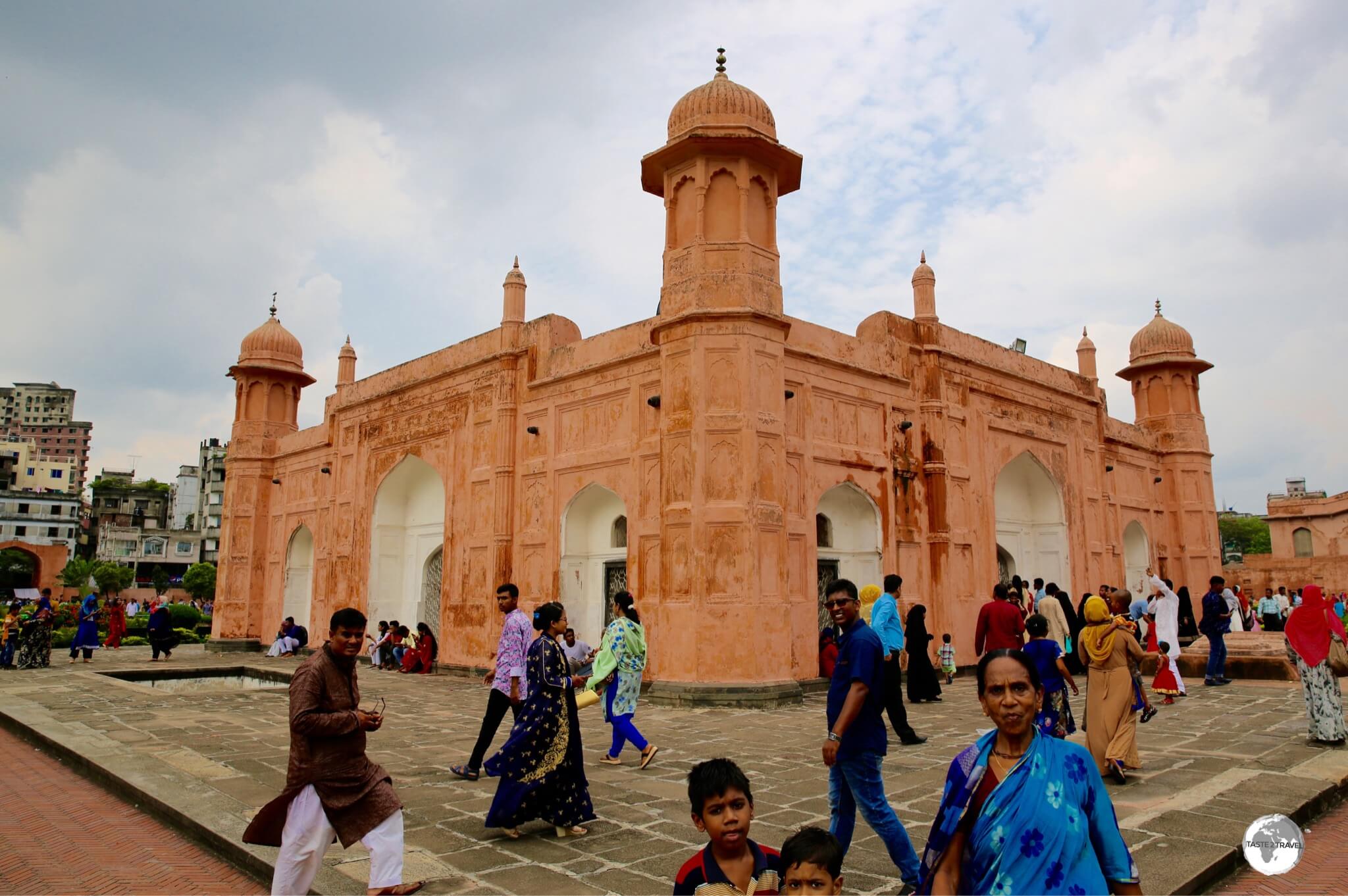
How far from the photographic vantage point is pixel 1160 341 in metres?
23.2

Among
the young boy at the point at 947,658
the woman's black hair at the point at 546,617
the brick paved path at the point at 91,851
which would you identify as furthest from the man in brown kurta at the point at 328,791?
the young boy at the point at 947,658

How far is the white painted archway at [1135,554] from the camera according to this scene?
22.3 metres

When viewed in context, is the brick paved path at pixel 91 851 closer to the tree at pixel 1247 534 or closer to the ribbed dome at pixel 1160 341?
the ribbed dome at pixel 1160 341

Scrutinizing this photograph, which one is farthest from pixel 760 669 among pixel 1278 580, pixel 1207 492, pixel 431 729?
pixel 1278 580

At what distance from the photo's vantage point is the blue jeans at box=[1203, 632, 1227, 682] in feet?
41.2

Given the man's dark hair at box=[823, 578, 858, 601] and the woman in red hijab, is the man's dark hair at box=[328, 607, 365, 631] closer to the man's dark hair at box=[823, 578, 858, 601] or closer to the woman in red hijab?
the man's dark hair at box=[823, 578, 858, 601]

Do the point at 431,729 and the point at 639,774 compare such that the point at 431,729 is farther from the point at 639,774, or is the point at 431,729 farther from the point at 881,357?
the point at 881,357

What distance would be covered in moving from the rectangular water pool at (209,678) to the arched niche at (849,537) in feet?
31.0

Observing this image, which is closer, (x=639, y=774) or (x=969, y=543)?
(x=639, y=774)

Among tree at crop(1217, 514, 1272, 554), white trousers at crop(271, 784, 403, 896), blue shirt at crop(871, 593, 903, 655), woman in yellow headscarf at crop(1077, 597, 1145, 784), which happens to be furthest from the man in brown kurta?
tree at crop(1217, 514, 1272, 554)

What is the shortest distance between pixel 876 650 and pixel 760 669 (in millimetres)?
7307

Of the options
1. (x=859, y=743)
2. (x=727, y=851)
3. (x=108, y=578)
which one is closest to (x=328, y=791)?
(x=727, y=851)

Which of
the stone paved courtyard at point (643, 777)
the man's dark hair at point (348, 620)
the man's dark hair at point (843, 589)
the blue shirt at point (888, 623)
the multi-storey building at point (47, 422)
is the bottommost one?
the stone paved courtyard at point (643, 777)

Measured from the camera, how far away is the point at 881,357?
596 inches
